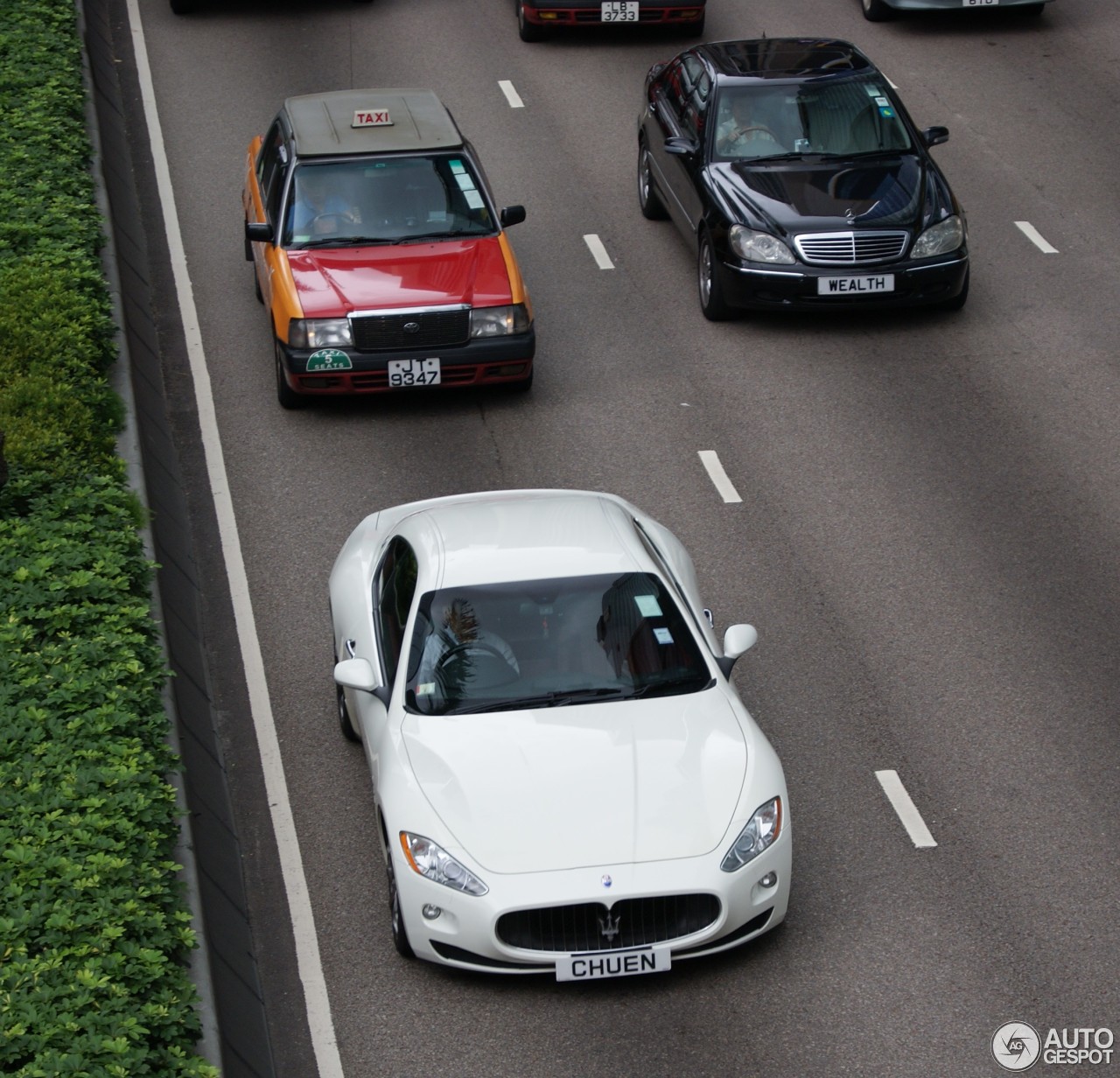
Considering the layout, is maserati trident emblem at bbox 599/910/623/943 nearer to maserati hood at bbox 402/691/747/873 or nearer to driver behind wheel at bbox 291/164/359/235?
maserati hood at bbox 402/691/747/873

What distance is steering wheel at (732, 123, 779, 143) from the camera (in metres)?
14.7

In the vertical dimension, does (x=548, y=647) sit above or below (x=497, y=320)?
above

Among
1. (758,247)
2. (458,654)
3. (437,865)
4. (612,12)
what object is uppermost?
(458,654)

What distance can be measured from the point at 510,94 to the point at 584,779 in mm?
13426

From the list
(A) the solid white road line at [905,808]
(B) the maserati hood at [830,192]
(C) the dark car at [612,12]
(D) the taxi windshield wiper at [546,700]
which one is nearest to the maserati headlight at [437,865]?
(D) the taxi windshield wiper at [546,700]

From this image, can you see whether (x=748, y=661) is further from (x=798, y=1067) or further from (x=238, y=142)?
(x=238, y=142)

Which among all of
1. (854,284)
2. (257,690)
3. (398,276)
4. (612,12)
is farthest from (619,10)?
(257,690)

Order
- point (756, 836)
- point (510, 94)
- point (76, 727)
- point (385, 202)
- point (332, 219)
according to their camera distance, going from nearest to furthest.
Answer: point (756, 836) < point (76, 727) < point (332, 219) < point (385, 202) < point (510, 94)

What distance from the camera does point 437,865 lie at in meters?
7.13

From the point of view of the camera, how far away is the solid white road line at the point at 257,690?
7.39 meters

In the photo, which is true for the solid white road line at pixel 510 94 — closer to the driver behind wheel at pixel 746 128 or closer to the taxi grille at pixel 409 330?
the driver behind wheel at pixel 746 128

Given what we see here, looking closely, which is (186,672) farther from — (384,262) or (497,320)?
(384,262)

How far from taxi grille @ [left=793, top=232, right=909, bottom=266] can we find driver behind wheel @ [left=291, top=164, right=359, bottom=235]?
3501 mm

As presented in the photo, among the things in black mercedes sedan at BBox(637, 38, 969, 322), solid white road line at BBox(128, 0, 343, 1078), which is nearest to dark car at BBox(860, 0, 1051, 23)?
black mercedes sedan at BBox(637, 38, 969, 322)
